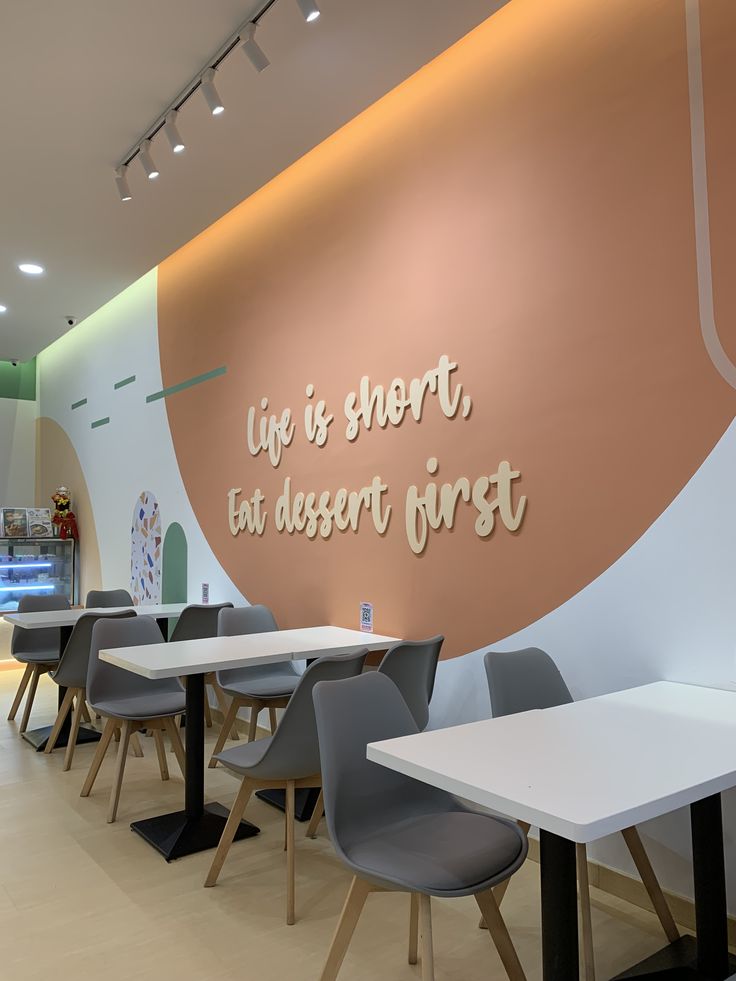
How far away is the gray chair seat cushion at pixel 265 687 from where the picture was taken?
3.64m

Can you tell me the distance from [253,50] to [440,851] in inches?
114

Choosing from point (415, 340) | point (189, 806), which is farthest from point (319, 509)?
point (189, 806)

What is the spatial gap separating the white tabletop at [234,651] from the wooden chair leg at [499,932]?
54.8 inches

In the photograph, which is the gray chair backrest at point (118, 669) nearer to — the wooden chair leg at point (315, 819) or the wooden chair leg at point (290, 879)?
the wooden chair leg at point (315, 819)

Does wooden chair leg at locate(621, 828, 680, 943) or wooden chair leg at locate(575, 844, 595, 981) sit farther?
wooden chair leg at locate(621, 828, 680, 943)

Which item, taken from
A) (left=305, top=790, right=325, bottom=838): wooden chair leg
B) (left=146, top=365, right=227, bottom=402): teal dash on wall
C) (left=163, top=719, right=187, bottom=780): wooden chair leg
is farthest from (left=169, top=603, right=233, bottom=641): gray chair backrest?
(left=146, top=365, right=227, bottom=402): teal dash on wall

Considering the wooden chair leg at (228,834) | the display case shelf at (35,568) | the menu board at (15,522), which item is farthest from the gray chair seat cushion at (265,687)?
the menu board at (15,522)

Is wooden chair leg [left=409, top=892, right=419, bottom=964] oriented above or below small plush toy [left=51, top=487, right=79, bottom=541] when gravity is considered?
below

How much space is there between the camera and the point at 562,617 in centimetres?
291

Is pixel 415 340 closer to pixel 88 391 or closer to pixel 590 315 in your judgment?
pixel 590 315

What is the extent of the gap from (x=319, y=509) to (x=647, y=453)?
6.69 feet

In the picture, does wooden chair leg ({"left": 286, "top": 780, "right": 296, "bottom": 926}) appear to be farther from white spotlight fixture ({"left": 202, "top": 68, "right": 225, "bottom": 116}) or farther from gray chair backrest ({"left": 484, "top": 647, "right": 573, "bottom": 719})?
white spotlight fixture ({"left": 202, "top": 68, "right": 225, "bottom": 116})

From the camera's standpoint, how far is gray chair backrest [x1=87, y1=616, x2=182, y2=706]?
3629 millimetres

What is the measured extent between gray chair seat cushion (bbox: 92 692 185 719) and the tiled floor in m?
0.47
